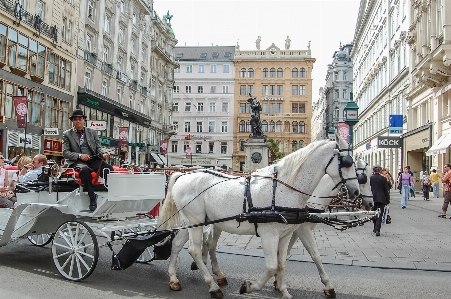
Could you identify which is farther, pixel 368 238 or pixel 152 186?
pixel 368 238

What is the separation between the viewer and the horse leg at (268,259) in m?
5.40

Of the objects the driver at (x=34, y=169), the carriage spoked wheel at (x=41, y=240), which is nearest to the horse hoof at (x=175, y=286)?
the driver at (x=34, y=169)

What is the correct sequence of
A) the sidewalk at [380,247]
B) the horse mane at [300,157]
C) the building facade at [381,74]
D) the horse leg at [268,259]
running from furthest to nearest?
the building facade at [381,74]
the sidewalk at [380,247]
the horse mane at [300,157]
the horse leg at [268,259]

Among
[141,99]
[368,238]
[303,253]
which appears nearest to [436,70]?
[368,238]

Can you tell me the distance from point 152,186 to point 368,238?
638 cm

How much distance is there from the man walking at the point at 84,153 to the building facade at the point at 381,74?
1152 inches

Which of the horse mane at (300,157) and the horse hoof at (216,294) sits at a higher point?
the horse mane at (300,157)

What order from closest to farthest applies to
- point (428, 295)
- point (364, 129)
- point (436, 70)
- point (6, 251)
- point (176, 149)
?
1. point (428, 295)
2. point (6, 251)
3. point (436, 70)
4. point (364, 129)
5. point (176, 149)

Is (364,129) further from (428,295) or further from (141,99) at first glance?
(428,295)

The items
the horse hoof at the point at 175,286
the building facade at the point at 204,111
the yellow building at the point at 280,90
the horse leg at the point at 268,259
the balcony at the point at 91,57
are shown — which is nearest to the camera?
the horse leg at the point at 268,259

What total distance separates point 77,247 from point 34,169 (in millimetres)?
3265

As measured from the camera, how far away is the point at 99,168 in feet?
24.4

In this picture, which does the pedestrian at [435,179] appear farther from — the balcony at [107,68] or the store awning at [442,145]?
the balcony at [107,68]

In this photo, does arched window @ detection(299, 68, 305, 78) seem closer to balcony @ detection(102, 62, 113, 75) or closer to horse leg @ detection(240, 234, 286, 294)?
balcony @ detection(102, 62, 113, 75)
